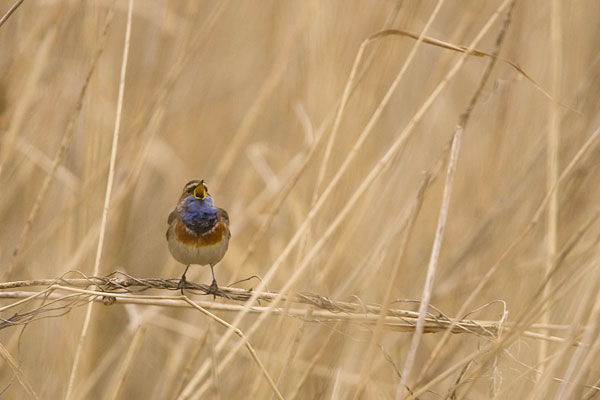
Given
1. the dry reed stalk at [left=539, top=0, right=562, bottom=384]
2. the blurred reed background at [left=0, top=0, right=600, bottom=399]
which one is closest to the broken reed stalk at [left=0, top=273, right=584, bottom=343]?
the blurred reed background at [left=0, top=0, right=600, bottom=399]

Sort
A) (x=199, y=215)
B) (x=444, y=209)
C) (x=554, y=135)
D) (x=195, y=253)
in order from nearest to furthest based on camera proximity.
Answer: (x=444, y=209)
(x=554, y=135)
(x=195, y=253)
(x=199, y=215)

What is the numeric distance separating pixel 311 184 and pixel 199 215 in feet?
1.42

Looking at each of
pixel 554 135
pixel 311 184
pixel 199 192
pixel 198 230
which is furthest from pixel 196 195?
pixel 554 135

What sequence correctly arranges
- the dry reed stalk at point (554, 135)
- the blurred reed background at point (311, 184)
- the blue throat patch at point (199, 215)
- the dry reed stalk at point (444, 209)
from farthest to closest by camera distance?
the blue throat patch at point (199, 215) → the dry reed stalk at point (554, 135) → the blurred reed background at point (311, 184) → the dry reed stalk at point (444, 209)

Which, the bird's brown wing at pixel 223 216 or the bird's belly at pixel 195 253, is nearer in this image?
the bird's belly at pixel 195 253

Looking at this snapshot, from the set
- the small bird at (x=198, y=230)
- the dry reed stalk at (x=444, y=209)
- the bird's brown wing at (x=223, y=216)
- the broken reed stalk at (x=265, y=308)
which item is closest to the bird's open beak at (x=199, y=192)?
the small bird at (x=198, y=230)

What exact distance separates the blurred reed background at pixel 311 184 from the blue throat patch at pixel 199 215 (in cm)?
15

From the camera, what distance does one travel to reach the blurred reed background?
1.83 metres

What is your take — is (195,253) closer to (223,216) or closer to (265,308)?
(223,216)

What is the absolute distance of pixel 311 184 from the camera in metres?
2.79

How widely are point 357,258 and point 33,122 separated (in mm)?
1347

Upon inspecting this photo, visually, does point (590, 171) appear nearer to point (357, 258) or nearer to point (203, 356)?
point (357, 258)

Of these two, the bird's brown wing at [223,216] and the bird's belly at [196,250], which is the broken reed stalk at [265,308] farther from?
the bird's brown wing at [223,216]

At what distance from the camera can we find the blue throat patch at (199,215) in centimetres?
270
